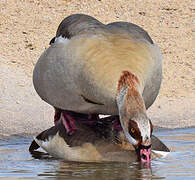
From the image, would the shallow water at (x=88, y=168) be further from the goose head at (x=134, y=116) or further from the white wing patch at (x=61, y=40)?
the white wing patch at (x=61, y=40)

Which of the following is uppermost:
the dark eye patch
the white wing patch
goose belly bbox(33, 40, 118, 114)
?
the white wing patch

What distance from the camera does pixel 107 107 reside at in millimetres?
7871

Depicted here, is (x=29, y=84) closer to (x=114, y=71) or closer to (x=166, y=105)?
(x=166, y=105)

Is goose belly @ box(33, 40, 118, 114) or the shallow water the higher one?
goose belly @ box(33, 40, 118, 114)

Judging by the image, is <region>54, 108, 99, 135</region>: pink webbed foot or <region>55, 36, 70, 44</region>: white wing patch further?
<region>54, 108, 99, 135</region>: pink webbed foot

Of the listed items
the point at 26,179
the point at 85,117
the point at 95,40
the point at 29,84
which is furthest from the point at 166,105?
the point at 26,179

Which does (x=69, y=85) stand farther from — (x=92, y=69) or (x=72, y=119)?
(x=72, y=119)

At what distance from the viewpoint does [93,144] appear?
8312mm

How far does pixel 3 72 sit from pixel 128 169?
19.5 ft

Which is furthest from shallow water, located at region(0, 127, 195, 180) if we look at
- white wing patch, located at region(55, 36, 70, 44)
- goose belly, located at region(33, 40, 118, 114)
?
white wing patch, located at region(55, 36, 70, 44)

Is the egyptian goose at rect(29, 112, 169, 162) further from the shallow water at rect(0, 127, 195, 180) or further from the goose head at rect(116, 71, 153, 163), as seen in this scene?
the goose head at rect(116, 71, 153, 163)

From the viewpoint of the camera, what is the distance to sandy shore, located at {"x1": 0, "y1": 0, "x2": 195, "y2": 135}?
452 inches

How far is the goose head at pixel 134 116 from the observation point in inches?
281

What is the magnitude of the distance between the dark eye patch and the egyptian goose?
698 mm
